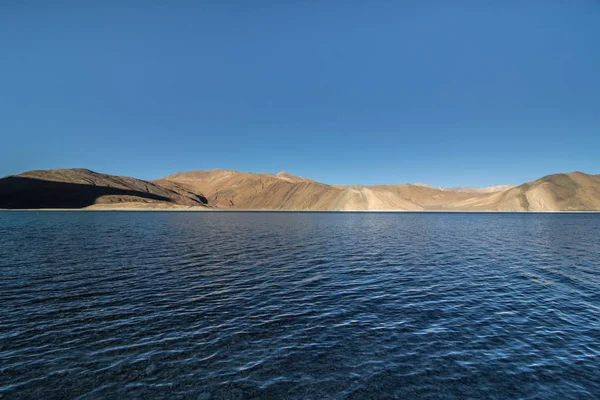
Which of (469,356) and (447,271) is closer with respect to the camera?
(469,356)

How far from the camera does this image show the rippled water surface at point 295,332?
10508 mm

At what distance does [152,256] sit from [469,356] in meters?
32.9

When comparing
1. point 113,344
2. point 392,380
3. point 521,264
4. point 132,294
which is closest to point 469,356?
point 392,380

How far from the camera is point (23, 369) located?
36.6 ft

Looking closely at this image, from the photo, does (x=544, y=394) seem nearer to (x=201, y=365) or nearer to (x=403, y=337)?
(x=403, y=337)

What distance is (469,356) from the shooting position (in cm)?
1262

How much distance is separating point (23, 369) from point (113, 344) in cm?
289

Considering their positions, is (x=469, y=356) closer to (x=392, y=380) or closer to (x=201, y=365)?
(x=392, y=380)

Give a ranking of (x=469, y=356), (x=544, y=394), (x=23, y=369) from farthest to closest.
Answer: (x=469, y=356), (x=23, y=369), (x=544, y=394)

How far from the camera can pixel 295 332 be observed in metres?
14.8

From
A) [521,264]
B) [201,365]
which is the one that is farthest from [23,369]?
[521,264]

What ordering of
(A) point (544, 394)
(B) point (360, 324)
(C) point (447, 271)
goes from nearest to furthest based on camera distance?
(A) point (544, 394), (B) point (360, 324), (C) point (447, 271)

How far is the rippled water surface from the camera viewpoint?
10508 millimetres

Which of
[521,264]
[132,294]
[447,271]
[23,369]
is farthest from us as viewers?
[521,264]
